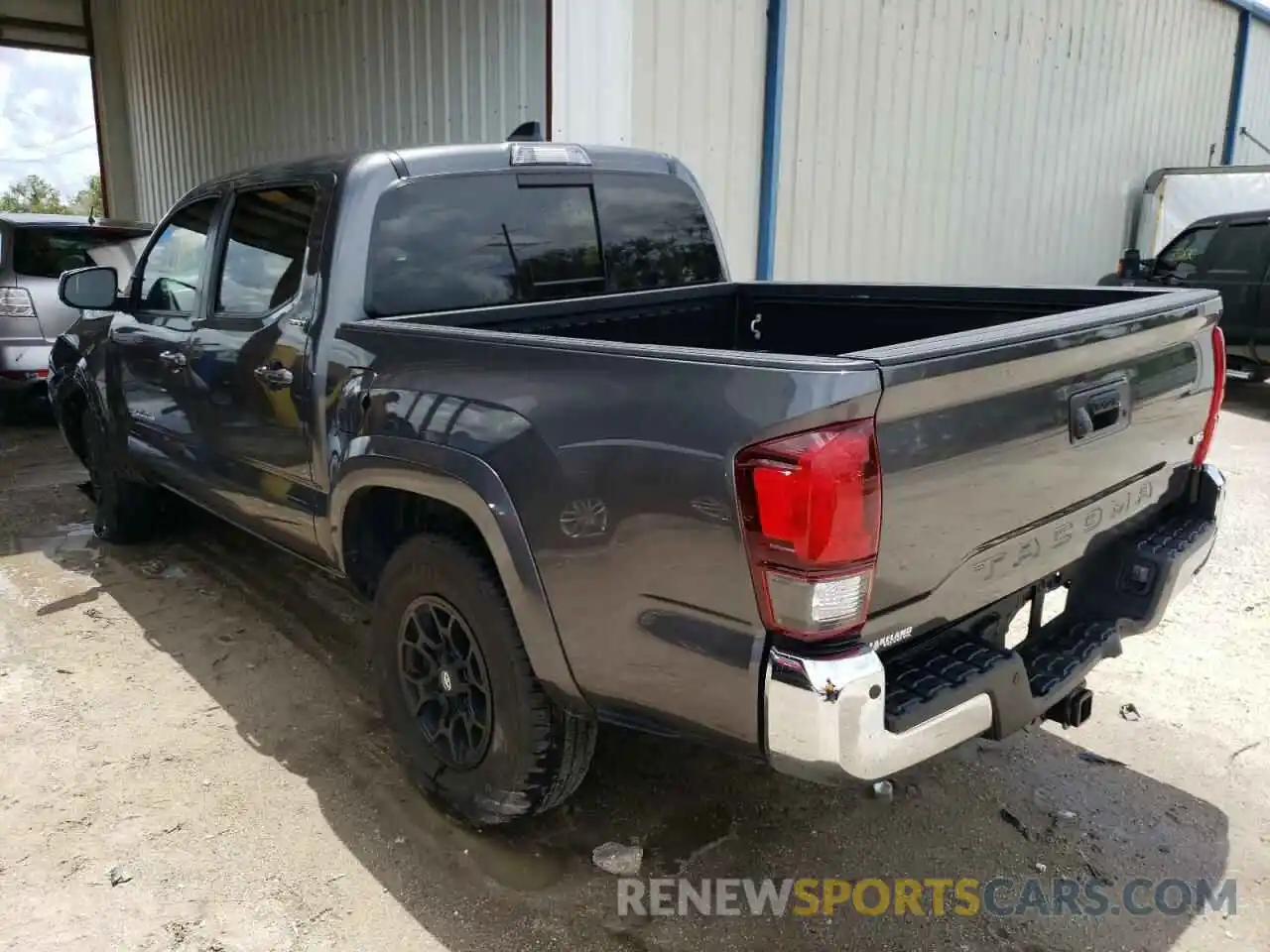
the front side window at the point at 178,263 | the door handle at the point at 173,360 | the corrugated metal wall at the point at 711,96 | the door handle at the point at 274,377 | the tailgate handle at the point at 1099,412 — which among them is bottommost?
the door handle at the point at 173,360

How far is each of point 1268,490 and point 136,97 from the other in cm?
1441

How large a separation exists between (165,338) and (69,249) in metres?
4.71

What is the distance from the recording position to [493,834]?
9.57 ft

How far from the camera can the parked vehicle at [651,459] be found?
196 cm

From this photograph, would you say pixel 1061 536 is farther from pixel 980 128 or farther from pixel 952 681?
pixel 980 128

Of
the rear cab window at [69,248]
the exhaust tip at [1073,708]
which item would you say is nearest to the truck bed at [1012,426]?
the exhaust tip at [1073,708]

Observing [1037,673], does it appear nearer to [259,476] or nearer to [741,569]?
[741,569]

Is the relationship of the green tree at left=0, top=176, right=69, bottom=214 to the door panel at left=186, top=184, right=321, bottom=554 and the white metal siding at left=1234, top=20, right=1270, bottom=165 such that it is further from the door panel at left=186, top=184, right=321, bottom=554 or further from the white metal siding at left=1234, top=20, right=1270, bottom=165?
the door panel at left=186, top=184, right=321, bottom=554

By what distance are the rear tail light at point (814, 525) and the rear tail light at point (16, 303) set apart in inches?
A: 299

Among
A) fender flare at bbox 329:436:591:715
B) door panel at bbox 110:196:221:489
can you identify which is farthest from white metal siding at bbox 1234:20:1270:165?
fender flare at bbox 329:436:591:715

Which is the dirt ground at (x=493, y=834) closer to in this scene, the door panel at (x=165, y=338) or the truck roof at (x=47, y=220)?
the door panel at (x=165, y=338)

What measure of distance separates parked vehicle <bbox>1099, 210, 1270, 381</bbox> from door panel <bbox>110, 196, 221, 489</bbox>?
8.00 metres

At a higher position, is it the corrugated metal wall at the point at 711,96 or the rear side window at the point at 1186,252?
the corrugated metal wall at the point at 711,96

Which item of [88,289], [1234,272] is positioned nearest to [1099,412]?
[88,289]
